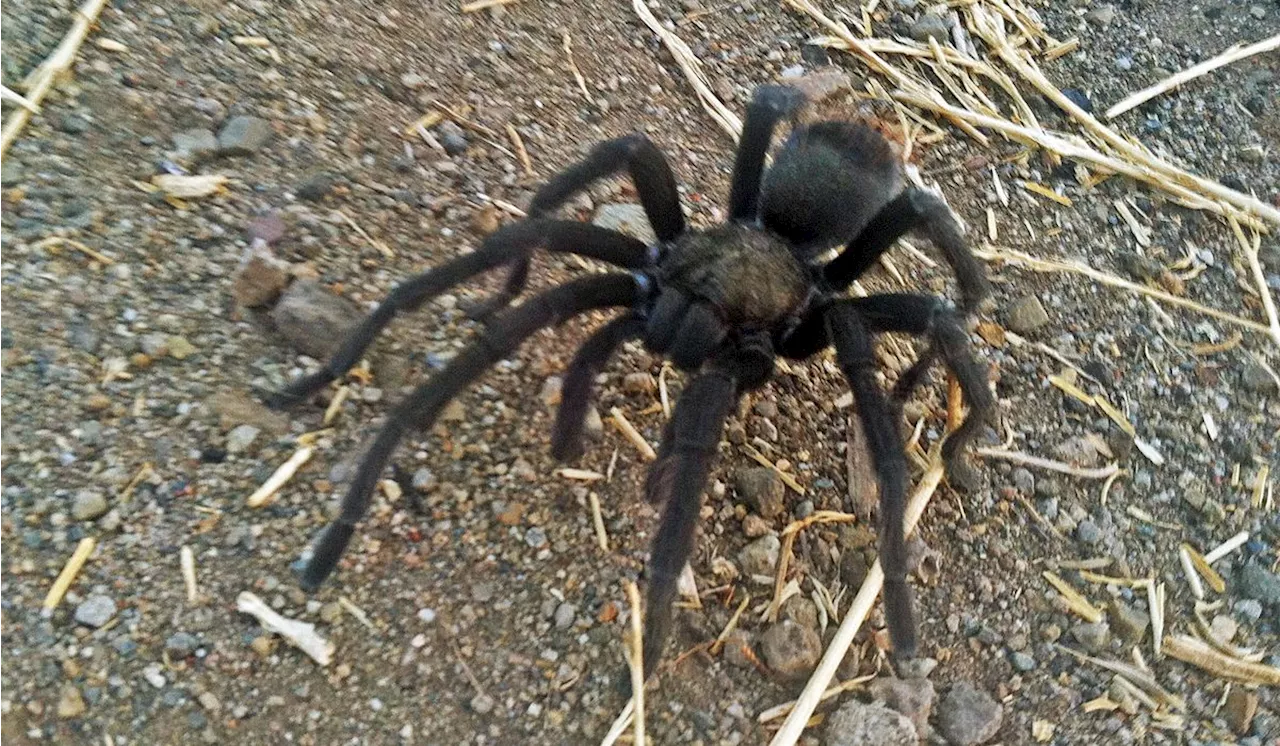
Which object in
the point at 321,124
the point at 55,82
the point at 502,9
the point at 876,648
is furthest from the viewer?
the point at 502,9

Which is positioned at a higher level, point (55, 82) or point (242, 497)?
point (55, 82)

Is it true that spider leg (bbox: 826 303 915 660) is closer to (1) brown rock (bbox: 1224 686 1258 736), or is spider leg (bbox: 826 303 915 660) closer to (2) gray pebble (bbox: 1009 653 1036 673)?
(2) gray pebble (bbox: 1009 653 1036 673)

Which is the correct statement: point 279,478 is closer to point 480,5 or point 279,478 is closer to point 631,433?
point 631,433

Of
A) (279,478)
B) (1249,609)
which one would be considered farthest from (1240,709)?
(279,478)

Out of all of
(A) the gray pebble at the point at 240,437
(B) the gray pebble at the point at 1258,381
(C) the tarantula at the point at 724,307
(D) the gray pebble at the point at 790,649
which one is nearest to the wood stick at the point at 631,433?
(C) the tarantula at the point at 724,307

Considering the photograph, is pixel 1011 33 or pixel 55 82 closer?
pixel 55 82

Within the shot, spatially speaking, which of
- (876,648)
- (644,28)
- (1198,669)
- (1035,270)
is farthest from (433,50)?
(1198,669)

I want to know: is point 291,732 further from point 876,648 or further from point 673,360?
point 876,648
